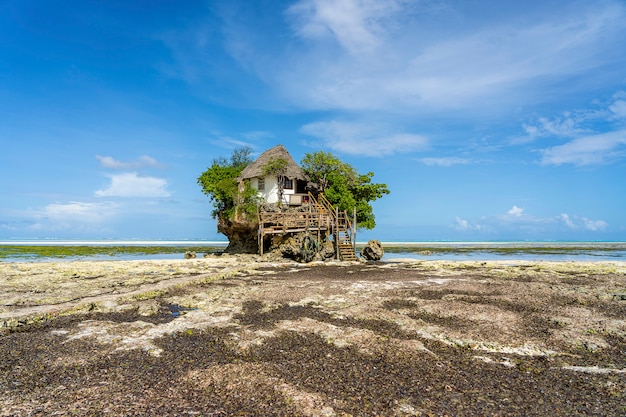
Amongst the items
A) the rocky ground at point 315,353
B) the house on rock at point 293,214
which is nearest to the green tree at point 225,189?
the house on rock at point 293,214

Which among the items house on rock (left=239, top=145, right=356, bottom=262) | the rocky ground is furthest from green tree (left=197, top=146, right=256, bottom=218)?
the rocky ground

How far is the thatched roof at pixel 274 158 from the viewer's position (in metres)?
36.9

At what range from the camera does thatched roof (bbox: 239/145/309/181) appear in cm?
3691

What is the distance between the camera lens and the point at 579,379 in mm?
6156

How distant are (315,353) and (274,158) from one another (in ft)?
103

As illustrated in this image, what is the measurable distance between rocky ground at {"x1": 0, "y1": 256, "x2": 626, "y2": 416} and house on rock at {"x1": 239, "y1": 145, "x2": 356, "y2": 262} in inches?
735

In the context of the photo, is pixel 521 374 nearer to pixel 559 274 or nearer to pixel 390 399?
pixel 390 399

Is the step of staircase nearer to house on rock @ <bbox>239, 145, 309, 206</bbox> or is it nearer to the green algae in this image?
house on rock @ <bbox>239, 145, 309, 206</bbox>

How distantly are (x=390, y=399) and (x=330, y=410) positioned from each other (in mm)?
946

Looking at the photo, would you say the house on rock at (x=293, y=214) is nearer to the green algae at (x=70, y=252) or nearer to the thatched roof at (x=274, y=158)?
the thatched roof at (x=274, y=158)

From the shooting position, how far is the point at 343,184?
40.1 meters

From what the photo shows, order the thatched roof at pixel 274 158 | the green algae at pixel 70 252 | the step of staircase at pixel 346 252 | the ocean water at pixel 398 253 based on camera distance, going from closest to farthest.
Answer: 1. the step of staircase at pixel 346 252
2. the thatched roof at pixel 274 158
3. the ocean water at pixel 398 253
4. the green algae at pixel 70 252

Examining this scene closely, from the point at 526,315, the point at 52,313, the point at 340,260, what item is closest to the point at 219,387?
the point at 52,313

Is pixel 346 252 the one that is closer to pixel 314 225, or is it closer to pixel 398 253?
pixel 314 225
